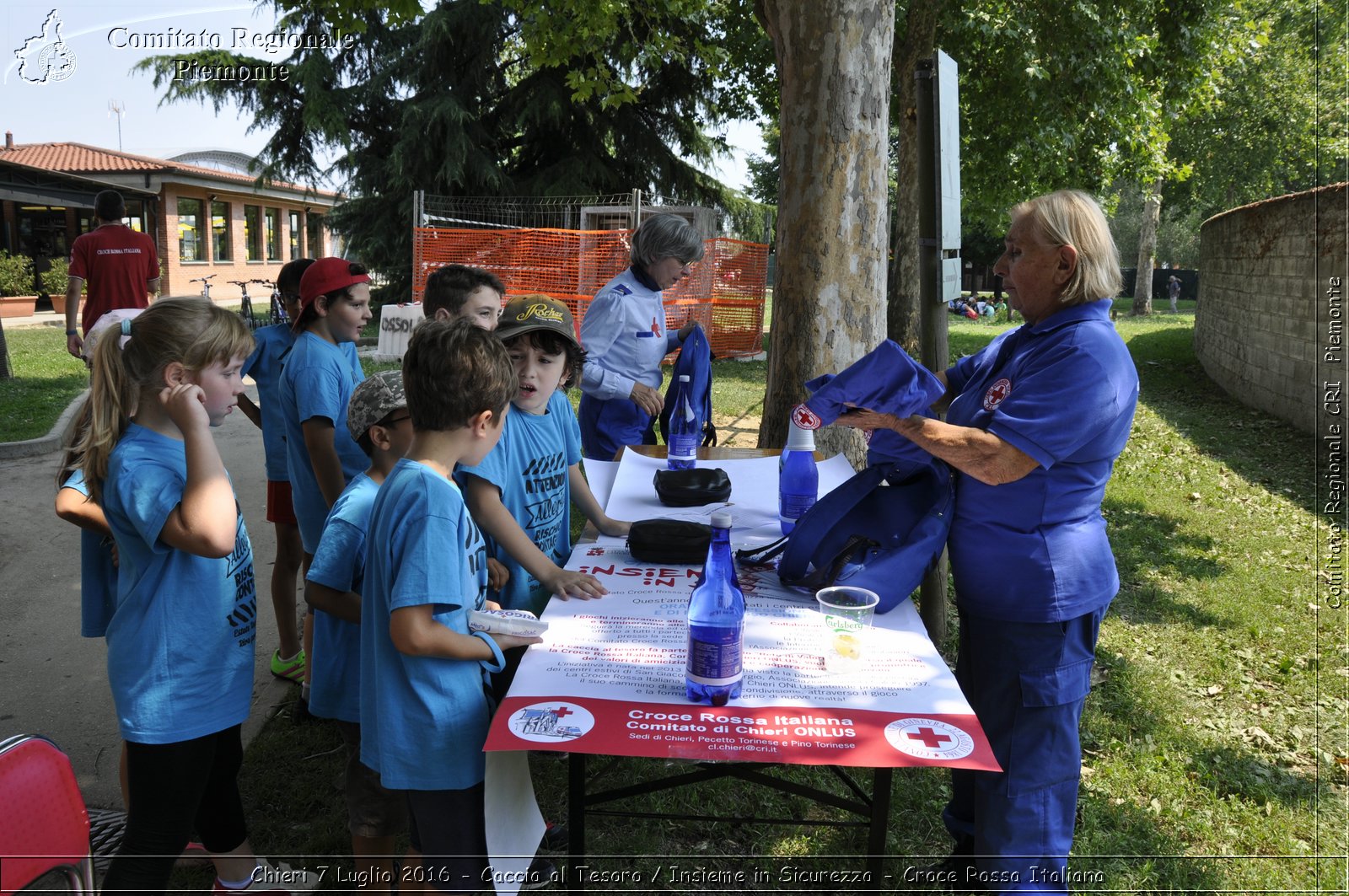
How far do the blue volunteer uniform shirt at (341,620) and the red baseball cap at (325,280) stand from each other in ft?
3.88

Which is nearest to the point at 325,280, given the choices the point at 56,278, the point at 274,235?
the point at 56,278

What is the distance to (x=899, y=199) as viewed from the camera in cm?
1527

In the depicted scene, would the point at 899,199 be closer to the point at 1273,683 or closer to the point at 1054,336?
the point at 1273,683

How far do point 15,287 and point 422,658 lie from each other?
75.8 feet

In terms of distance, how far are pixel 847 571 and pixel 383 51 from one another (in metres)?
21.5

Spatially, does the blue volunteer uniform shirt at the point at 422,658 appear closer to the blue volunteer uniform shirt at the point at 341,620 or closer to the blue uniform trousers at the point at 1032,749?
the blue volunteer uniform shirt at the point at 341,620

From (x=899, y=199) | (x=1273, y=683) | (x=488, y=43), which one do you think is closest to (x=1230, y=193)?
(x=899, y=199)

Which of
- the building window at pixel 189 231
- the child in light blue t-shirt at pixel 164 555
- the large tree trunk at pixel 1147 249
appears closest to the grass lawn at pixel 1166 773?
the child in light blue t-shirt at pixel 164 555

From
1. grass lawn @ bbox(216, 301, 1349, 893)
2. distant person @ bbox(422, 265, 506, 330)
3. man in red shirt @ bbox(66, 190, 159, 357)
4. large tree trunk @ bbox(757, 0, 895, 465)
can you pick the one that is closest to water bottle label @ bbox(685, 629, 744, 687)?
grass lawn @ bbox(216, 301, 1349, 893)

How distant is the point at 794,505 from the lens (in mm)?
3135

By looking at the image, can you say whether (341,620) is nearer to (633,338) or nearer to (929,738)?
(929,738)

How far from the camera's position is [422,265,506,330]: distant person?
3426mm

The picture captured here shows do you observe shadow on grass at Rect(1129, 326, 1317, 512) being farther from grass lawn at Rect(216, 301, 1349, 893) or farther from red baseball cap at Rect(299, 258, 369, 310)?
red baseball cap at Rect(299, 258, 369, 310)

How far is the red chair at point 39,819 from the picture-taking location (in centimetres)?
146
